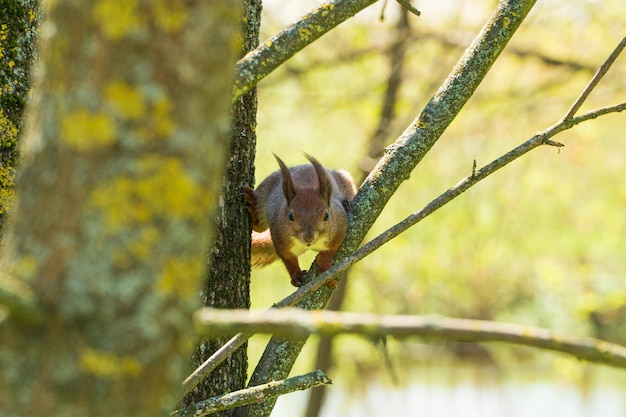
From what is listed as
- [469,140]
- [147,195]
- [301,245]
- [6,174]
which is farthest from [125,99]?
[469,140]

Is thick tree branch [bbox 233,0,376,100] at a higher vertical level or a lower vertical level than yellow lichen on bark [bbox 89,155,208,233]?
higher

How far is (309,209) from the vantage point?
11.6 feet

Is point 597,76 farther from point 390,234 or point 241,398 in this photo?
point 241,398

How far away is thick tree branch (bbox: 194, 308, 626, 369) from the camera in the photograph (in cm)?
97

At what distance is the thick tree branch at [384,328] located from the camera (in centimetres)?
97

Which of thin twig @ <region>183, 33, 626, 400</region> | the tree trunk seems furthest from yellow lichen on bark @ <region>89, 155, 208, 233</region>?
the tree trunk

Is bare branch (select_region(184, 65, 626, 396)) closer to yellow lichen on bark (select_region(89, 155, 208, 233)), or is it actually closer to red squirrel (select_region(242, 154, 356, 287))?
yellow lichen on bark (select_region(89, 155, 208, 233))

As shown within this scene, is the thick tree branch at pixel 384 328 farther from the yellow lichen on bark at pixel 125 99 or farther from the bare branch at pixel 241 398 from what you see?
the bare branch at pixel 241 398

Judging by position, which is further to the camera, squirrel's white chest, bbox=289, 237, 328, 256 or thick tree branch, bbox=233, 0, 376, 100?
squirrel's white chest, bbox=289, 237, 328, 256

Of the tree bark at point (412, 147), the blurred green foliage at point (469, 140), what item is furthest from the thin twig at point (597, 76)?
the blurred green foliage at point (469, 140)

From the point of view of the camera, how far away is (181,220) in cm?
96

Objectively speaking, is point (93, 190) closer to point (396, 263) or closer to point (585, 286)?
point (396, 263)

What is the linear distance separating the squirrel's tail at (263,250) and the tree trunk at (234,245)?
1.10 m

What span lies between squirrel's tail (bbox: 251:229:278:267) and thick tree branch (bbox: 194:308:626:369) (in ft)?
8.87
